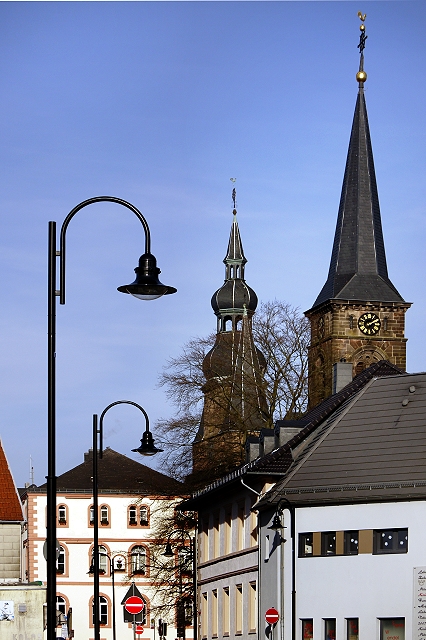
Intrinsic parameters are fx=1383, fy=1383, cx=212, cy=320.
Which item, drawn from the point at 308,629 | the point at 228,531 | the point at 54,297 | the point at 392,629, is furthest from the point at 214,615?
the point at 54,297

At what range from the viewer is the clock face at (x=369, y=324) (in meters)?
101

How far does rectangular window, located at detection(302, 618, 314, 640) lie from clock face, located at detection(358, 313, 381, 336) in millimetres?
62542

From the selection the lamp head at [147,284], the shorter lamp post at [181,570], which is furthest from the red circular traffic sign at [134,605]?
the shorter lamp post at [181,570]

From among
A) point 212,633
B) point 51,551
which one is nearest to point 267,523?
point 212,633

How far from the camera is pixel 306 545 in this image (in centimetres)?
3991

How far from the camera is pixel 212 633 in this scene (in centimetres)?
5012

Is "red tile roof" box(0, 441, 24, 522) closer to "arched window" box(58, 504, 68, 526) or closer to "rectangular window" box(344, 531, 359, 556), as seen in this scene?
"arched window" box(58, 504, 68, 526)

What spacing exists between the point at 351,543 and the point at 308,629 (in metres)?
2.83

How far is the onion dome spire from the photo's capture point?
11406cm

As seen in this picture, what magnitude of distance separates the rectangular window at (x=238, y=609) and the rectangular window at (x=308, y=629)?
6.40 meters

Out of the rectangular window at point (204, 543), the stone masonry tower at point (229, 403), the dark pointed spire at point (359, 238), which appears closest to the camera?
the rectangular window at point (204, 543)

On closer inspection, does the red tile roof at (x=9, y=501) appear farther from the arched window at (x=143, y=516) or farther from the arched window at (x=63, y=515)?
the arched window at (x=143, y=516)

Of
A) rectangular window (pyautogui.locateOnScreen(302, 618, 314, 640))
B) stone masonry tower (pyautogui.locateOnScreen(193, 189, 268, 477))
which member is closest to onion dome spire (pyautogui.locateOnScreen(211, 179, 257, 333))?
stone masonry tower (pyautogui.locateOnScreen(193, 189, 268, 477))

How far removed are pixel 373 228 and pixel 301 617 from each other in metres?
64.8
